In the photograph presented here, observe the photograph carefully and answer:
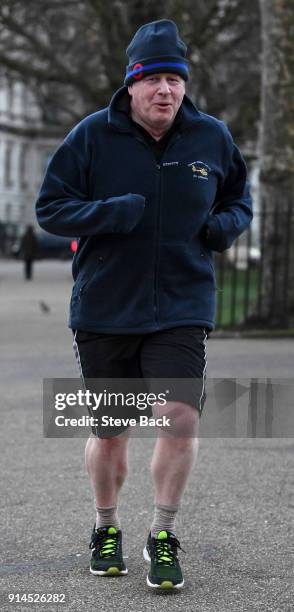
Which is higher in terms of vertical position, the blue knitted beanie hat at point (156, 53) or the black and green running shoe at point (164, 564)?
the blue knitted beanie hat at point (156, 53)

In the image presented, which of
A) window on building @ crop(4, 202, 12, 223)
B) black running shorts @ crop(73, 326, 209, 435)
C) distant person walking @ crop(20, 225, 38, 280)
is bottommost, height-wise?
window on building @ crop(4, 202, 12, 223)

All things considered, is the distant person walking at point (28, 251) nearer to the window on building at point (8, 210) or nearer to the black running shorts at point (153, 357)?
the black running shorts at point (153, 357)

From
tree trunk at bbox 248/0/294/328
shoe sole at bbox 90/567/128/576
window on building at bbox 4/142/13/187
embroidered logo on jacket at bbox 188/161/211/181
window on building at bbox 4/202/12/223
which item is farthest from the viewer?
window on building at bbox 4/142/13/187

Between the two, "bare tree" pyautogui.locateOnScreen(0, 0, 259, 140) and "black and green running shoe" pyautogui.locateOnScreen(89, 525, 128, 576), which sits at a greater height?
"bare tree" pyautogui.locateOnScreen(0, 0, 259, 140)

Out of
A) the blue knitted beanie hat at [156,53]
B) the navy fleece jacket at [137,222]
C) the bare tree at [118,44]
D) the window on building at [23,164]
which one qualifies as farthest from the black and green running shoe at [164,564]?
the window on building at [23,164]

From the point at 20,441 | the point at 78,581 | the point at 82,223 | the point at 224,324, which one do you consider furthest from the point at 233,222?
the point at 224,324

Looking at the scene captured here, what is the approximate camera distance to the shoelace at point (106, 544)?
4.38m

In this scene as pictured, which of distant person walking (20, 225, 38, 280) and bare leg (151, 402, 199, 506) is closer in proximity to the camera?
bare leg (151, 402, 199, 506)

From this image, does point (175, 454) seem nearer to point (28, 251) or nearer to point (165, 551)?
point (165, 551)

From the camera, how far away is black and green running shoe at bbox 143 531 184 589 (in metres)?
4.19

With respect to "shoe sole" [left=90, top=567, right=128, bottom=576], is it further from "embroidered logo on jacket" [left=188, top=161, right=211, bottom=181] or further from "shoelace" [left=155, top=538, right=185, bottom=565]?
"embroidered logo on jacket" [left=188, top=161, right=211, bottom=181]

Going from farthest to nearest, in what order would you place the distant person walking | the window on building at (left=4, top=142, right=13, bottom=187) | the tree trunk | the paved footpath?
1. the window on building at (left=4, top=142, right=13, bottom=187)
2. the distant person walking
3. the tree trunk
4. the paved footpath

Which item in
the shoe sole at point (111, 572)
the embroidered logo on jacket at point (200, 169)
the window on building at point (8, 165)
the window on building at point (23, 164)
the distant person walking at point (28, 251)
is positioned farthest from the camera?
the window on building at point (23, 164)

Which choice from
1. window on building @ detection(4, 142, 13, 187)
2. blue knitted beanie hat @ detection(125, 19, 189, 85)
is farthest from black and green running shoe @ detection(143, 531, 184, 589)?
window on building @ detection(4, 142, 13, 187)
